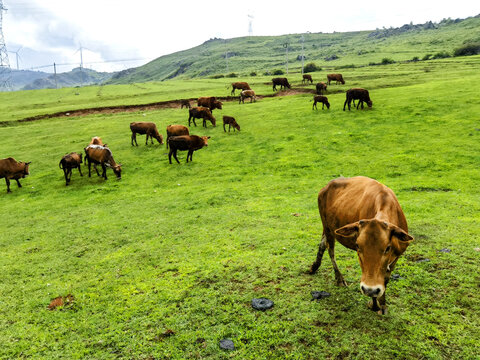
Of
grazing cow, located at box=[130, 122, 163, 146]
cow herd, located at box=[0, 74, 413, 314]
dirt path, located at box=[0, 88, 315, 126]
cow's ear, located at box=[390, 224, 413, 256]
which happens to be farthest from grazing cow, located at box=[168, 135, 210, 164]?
dirt path, located at box=[0, 88, 315, 126]

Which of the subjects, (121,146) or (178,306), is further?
(121,146)

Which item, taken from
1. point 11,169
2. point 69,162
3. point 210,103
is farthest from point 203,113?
point 11,169

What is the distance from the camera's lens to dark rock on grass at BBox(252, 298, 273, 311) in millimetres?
6211

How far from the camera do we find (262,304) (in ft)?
20.7

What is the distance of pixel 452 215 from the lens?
10000 mm

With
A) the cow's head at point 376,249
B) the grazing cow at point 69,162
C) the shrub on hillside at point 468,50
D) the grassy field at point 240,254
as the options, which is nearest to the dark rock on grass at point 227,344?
the grassy field at point 240,254

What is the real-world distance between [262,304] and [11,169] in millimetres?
18801

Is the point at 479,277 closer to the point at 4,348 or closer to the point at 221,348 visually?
the point at 221,348

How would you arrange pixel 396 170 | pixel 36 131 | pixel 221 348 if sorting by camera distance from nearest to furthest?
pixel 221 348 < pixel 396 170 < pixel 36 131

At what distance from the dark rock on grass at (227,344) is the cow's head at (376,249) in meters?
2.52

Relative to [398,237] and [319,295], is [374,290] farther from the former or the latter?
[319,295]

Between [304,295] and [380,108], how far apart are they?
80.4 ft

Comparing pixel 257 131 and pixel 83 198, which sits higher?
pixel 257 131

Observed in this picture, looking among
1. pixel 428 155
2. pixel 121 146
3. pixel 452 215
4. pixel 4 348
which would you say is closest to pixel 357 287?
pixel 452 215
